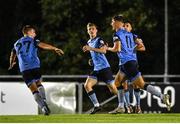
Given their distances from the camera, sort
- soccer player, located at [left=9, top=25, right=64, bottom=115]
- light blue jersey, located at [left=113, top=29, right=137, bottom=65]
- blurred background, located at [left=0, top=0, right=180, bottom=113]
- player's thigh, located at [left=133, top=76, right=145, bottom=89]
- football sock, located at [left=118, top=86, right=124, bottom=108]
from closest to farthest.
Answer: player's thigh, located at [left=133, top=76, right=145, bottom=89] → light blue jersey, located at [left=113, top=29, right=137, bottom=65] → soccer player, located at [left=9, top=25, right=64, bottom=115] → football sock, located at [left=118, top=86, right=124, bottom=108] → blurred background, located at [left=0, top=0, right=180, bottom=113]

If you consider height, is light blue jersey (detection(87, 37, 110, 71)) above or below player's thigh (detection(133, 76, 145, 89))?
above

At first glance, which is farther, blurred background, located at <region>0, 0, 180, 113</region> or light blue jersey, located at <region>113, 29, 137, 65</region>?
blurred background, located at <region>0, 0, 180, 113</region>

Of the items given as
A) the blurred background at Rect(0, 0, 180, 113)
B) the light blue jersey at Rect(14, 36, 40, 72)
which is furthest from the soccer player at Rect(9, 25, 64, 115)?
the blurred background at Rect(0, 0, 180, 113)

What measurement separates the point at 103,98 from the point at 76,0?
44.0ft

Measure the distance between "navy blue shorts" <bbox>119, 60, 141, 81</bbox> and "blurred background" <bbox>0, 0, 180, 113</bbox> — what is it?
835 inches

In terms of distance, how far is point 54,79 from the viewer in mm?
32219

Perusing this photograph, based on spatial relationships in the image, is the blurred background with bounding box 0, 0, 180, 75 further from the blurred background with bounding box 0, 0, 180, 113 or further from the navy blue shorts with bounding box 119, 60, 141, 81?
the navy blue shorts with bounding box 119, 60, 141, 81

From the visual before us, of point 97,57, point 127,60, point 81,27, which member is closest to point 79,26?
point 81,27

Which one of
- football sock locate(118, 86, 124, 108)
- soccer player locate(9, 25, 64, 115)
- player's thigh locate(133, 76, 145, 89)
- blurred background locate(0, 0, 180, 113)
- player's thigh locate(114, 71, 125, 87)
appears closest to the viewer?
player's thigh locate(133, 76, 145, 89)

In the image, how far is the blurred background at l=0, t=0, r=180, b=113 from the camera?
39.4m

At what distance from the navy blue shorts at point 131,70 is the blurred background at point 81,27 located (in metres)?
21.2

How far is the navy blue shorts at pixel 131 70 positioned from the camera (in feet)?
56.5

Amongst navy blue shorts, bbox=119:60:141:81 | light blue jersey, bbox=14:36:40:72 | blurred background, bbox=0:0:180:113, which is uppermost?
light blue jersey, bbox=14:36:40:72

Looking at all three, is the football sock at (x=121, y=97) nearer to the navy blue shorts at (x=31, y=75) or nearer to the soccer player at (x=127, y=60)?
the soccer player at (x=127, y=60)
